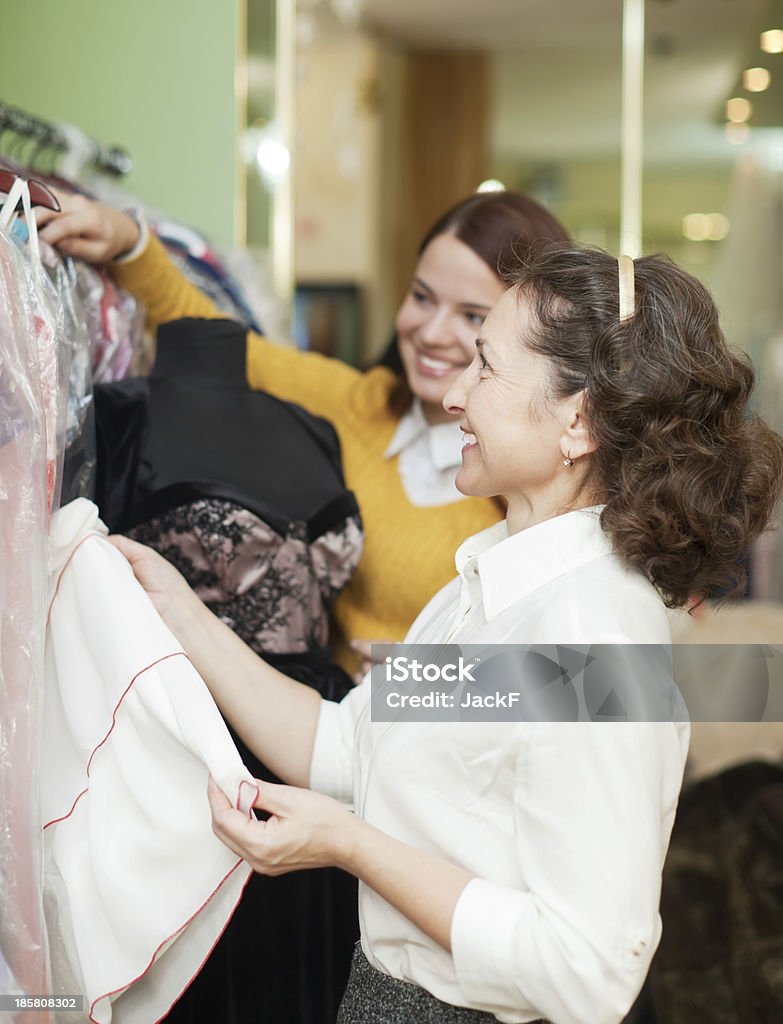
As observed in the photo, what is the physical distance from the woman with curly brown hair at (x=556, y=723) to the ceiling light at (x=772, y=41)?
229cm

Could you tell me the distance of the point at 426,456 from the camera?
→ 5.79ft

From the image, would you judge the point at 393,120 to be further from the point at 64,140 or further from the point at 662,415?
the point at 662,415

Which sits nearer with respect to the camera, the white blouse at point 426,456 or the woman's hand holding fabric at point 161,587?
the woman's hand holding fabric at point 161,587

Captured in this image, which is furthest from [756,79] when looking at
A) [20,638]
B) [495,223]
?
[20,638]

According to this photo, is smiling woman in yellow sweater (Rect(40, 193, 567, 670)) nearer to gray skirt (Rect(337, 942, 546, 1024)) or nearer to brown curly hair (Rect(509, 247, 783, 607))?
brown curly hair (Rect(509, 247, 783, 607))

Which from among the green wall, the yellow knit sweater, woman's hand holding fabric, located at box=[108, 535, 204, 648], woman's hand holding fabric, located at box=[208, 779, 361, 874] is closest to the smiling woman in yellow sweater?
the yellow knit sweater

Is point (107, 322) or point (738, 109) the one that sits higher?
point (738, 109)

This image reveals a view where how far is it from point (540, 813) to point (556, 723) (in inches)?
3.0

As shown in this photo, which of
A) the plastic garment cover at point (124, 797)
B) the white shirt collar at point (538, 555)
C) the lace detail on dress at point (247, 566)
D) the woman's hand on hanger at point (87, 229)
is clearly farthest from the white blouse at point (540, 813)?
the woman's hand on hanger at point (87, 229)

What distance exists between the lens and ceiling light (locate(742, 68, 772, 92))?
9.96 feet

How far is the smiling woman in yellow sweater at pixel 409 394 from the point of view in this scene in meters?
1.61

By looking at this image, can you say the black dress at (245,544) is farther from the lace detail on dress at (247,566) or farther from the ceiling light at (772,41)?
the ceiling light at (772,41)

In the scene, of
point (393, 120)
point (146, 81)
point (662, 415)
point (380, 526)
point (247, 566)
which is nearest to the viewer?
point (662, 415)

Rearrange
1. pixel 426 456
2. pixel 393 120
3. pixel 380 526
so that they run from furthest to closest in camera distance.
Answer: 1. pixel 393 120
2. pixel 426 456
3. pixel 380 526
